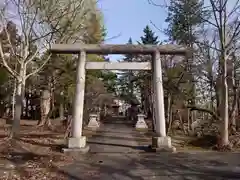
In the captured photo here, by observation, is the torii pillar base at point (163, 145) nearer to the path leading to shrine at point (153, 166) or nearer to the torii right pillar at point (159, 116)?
the torii right pillar at point (159, 116)

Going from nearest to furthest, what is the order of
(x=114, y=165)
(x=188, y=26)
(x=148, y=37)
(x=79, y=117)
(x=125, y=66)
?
(x=114, y=165) < (x=79, y=117) < (x=125, y=66) < (x=188, y=26) < (x=148, y=37)

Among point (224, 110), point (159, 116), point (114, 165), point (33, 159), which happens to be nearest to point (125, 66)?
point (159, 116)

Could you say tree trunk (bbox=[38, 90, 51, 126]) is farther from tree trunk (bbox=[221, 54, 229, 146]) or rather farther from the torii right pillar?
tree trunk (bbox=[221, 54, 229, 146])

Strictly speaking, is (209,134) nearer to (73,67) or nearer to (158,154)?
(158,154)

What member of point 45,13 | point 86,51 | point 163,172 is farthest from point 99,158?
point 45,13

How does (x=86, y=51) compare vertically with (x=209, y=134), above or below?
above

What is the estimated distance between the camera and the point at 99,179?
7570 millimetres

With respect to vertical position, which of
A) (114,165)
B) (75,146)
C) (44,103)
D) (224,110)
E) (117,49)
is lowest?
(114,165)

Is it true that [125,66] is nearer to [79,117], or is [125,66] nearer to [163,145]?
[79,117]

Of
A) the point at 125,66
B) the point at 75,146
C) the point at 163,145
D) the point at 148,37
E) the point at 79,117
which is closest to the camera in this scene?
the point at 75,146

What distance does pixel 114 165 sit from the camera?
9.52 m

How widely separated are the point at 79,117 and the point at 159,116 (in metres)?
3.42

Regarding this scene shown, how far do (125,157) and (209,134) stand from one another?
23.4 ft

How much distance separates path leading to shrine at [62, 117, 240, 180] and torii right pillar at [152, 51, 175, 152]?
2.46ft
